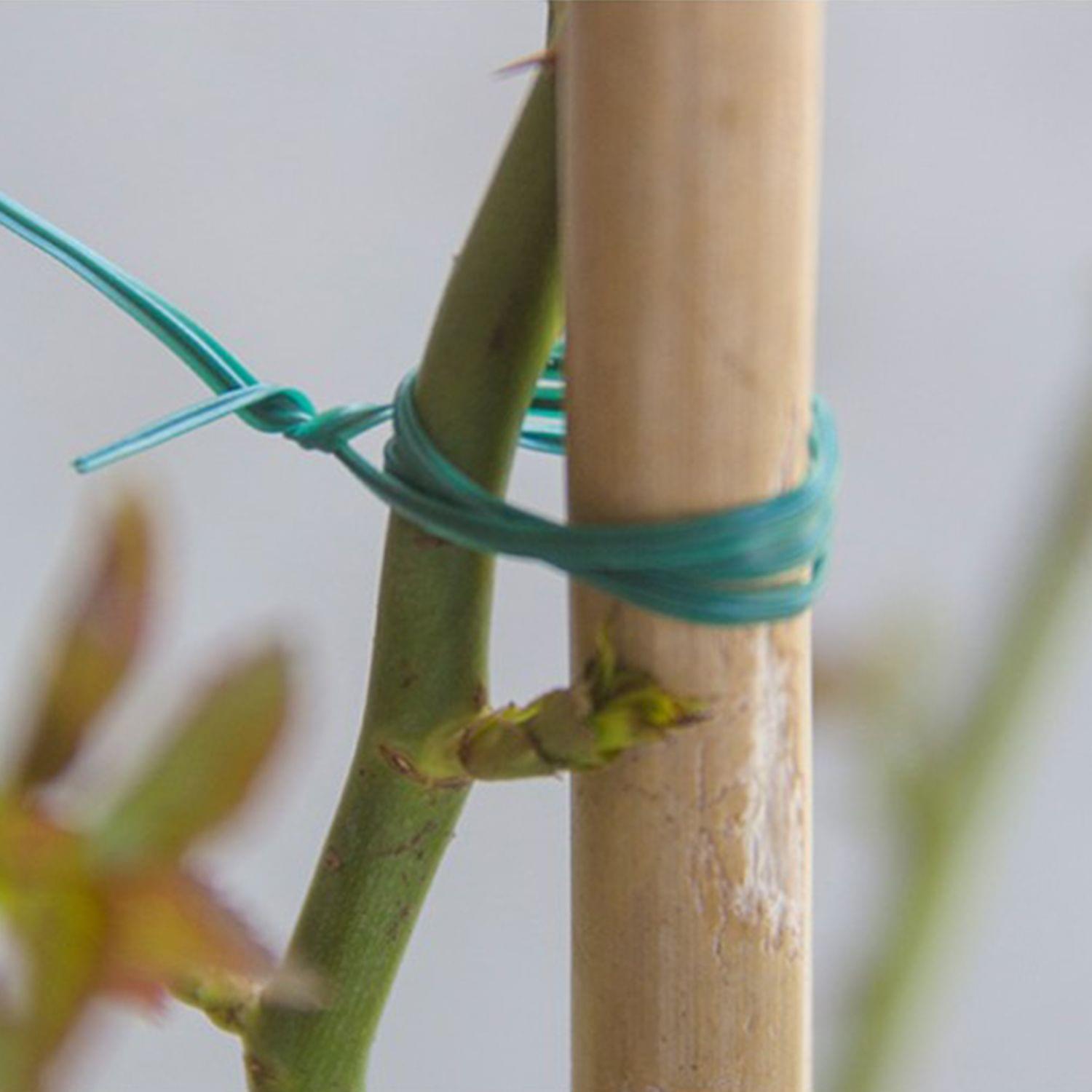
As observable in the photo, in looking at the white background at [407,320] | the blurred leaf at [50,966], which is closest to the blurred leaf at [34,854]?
the blurred leaf at [50,966]

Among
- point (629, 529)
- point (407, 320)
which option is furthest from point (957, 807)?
point (407, 320)

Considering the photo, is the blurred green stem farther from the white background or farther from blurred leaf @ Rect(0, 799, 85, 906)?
the white background

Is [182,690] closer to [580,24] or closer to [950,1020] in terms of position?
[580,24]

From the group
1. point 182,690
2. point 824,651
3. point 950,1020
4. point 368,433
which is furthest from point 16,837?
point 950,1020

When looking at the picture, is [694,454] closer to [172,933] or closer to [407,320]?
[172,933]

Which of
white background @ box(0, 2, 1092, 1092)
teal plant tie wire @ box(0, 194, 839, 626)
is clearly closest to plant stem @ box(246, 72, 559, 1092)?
teal plant tie wire @ box(0, 194, 839, 626)

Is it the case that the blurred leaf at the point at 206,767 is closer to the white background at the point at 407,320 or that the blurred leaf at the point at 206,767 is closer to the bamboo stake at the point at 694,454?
the bamboo stake at the point at 694,454
